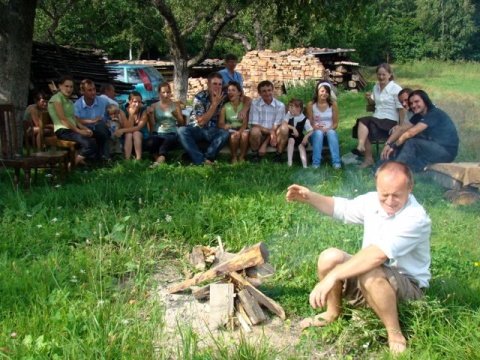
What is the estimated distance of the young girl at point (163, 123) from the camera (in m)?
9.21

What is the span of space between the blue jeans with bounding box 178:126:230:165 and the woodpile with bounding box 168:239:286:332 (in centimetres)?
442

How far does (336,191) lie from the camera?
276 inches

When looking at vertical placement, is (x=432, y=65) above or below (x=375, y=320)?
above

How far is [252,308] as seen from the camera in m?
4.03

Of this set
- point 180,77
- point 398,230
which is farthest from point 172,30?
point 398,230

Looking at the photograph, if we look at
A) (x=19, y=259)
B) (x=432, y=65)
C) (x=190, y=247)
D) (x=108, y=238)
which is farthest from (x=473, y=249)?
(x=432, y=65)

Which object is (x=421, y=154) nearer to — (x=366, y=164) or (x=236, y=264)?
(x=366, y=164)

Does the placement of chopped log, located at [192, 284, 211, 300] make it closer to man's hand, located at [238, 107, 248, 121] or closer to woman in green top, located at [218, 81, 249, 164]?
woman in green top, located at [218, 81, 249, 164]

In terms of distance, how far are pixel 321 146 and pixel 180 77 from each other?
36.0 feet

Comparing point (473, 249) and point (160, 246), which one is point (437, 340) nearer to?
point (473, 249)

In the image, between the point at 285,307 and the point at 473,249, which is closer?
the point at 285,307

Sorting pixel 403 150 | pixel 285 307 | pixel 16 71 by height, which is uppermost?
pixel 16 71

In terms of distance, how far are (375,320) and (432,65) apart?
33.1 m

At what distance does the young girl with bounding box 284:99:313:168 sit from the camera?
9.02 metres
